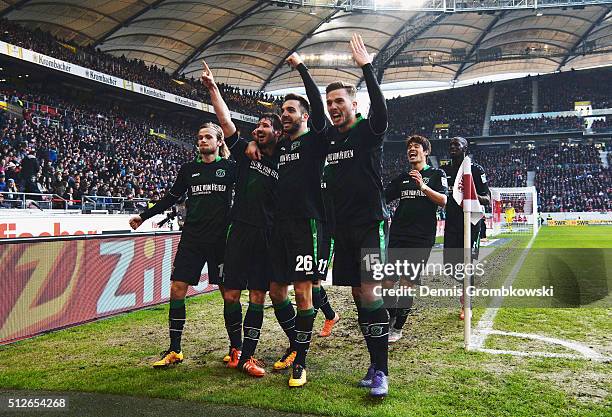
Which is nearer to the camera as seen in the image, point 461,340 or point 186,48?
point 461,340

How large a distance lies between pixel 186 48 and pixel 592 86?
41451 mm

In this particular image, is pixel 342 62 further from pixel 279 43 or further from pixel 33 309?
pixel 33 309

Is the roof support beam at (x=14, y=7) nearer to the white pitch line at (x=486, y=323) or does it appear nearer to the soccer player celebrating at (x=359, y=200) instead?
the white pitch line at (x=486, y=323)

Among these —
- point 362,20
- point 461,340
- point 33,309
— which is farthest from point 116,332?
point 362,20

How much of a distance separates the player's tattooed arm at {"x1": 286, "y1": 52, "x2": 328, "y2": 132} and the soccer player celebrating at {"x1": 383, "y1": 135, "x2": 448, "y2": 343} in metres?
1.94

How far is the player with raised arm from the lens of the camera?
15.2 feet

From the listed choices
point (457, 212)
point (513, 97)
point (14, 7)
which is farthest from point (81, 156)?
point (513, 97)

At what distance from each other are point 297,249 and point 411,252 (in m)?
2.14

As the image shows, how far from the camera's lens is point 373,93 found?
12.7ft

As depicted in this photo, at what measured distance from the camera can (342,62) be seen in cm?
4197

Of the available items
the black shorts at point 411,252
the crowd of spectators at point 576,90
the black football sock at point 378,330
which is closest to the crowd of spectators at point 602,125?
the crowd of spectators at point 576,90

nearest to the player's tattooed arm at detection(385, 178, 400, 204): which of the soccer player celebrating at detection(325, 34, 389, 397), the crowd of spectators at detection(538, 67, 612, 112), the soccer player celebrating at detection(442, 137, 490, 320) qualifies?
the soccer player celebrating at detection(442, 137, 490, 320)

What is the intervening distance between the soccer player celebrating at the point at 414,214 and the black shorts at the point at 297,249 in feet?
5.80

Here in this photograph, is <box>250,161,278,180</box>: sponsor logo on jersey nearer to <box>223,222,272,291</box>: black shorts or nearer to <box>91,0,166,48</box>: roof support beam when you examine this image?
<box>223,222,272,291</box>: black shorts
